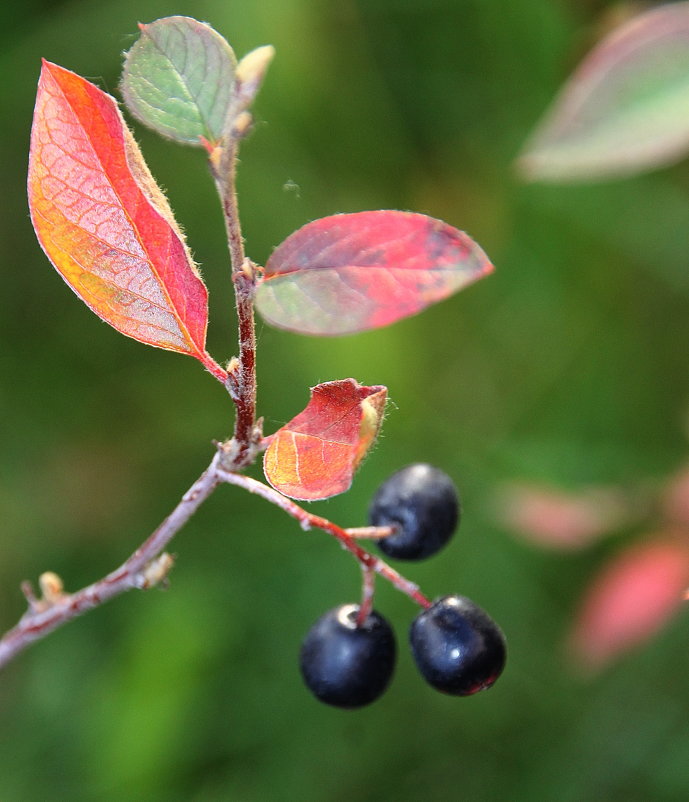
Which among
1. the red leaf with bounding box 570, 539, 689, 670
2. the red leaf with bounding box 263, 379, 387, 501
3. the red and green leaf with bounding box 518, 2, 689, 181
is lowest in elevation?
the red leaf with bounding box 570, 539, 689, 670

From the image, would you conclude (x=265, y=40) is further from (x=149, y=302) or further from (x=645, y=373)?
(x=149, y=302)

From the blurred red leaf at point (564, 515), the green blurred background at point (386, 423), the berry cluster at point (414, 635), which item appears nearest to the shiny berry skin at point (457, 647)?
the berry cluster at point (414, 635)

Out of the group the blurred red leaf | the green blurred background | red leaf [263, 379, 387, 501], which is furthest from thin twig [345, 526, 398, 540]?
the green blurred background

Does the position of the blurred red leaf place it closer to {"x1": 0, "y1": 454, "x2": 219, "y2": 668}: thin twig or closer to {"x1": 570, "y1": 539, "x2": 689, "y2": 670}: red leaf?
{"x1": 570, "y1": 539, "x2": 689, "y2": 670}: red leaf

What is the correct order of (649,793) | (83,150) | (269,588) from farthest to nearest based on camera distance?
(269,588) → (649,793) → (83,150)

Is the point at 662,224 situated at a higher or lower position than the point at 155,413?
higher

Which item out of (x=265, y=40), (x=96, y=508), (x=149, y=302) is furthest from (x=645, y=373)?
(x=149, y=302)

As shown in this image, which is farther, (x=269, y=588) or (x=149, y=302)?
(x=269, y=588)

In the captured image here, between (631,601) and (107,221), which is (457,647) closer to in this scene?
(107,221)
